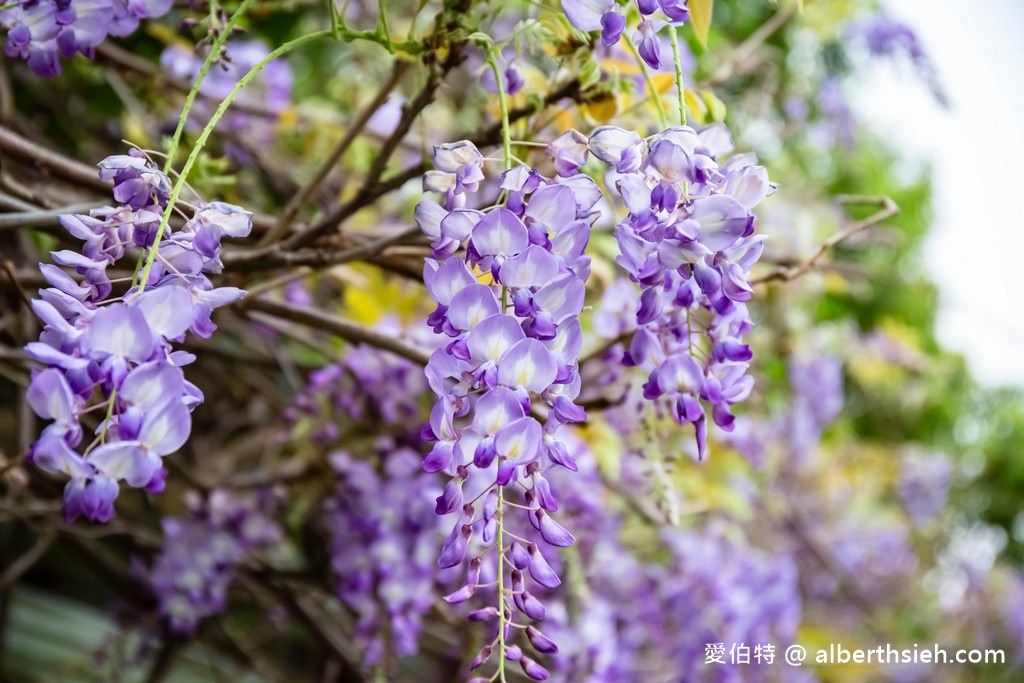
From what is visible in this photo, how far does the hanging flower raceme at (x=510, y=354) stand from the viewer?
408 millimetres

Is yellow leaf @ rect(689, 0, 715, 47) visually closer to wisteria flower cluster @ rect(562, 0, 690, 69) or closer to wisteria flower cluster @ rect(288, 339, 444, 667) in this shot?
wisteria flower cluster @ rect(562, 0, 690, 69)

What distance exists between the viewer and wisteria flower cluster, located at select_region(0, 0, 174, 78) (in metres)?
0.50

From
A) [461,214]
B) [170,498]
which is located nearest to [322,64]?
[170,498]

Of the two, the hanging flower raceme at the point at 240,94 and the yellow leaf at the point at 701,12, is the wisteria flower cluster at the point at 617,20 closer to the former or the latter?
the yellow leaf at the point at 701,12

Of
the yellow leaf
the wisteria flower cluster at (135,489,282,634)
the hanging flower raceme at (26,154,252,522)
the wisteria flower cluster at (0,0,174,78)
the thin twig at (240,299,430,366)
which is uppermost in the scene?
the yellow leaf

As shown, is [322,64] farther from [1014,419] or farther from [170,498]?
[1014,419]

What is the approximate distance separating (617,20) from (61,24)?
318 mm

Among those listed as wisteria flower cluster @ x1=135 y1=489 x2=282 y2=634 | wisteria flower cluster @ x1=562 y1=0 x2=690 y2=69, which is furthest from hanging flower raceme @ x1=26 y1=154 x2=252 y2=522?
wisteria flower cluster @ x1=135 y1=489 x2=282 y2=634

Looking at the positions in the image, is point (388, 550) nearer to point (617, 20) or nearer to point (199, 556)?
point (199, 556)

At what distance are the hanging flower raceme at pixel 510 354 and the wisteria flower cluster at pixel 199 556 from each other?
64cm

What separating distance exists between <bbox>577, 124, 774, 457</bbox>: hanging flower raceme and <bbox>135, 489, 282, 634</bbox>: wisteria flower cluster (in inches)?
26.6

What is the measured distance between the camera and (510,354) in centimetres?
41

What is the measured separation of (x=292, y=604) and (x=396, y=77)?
640 mm

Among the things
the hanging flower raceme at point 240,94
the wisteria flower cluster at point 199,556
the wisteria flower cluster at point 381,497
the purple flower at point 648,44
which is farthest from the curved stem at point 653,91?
the wisteria flower cluster at point 199,556
